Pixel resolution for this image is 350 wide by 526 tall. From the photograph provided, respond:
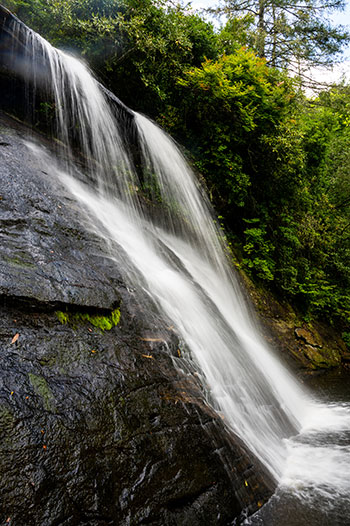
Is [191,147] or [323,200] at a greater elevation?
[323,200]

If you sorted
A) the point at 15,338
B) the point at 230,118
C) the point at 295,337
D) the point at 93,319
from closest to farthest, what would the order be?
the point at 15,338 < the point at 93,319 < the point at 295,337 < the point at 230,118

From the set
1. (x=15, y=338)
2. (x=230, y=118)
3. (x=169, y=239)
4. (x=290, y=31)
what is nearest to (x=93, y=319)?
(x=15, y=338)

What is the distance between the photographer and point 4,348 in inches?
63.6

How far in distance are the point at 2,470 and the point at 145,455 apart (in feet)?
2.39

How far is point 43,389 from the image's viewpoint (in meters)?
1.59

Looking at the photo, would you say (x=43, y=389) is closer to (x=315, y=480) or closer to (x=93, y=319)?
(x=93, y=319)

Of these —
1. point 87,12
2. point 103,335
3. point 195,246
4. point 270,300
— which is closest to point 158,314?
point 103,335

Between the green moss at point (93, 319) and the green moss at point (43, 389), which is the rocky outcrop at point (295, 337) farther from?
the green moss at point (43, 389)

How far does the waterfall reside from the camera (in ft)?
9.84

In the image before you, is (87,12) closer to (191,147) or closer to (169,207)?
(191,147)

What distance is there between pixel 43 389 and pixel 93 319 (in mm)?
650

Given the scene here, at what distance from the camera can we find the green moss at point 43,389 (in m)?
1.54

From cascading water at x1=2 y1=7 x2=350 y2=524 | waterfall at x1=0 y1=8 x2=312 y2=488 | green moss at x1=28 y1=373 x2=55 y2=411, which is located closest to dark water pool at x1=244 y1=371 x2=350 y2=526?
cascading water at x1=2 y1=7 x2=350 y2=524

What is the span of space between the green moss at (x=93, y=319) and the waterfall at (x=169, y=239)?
2.00ft
